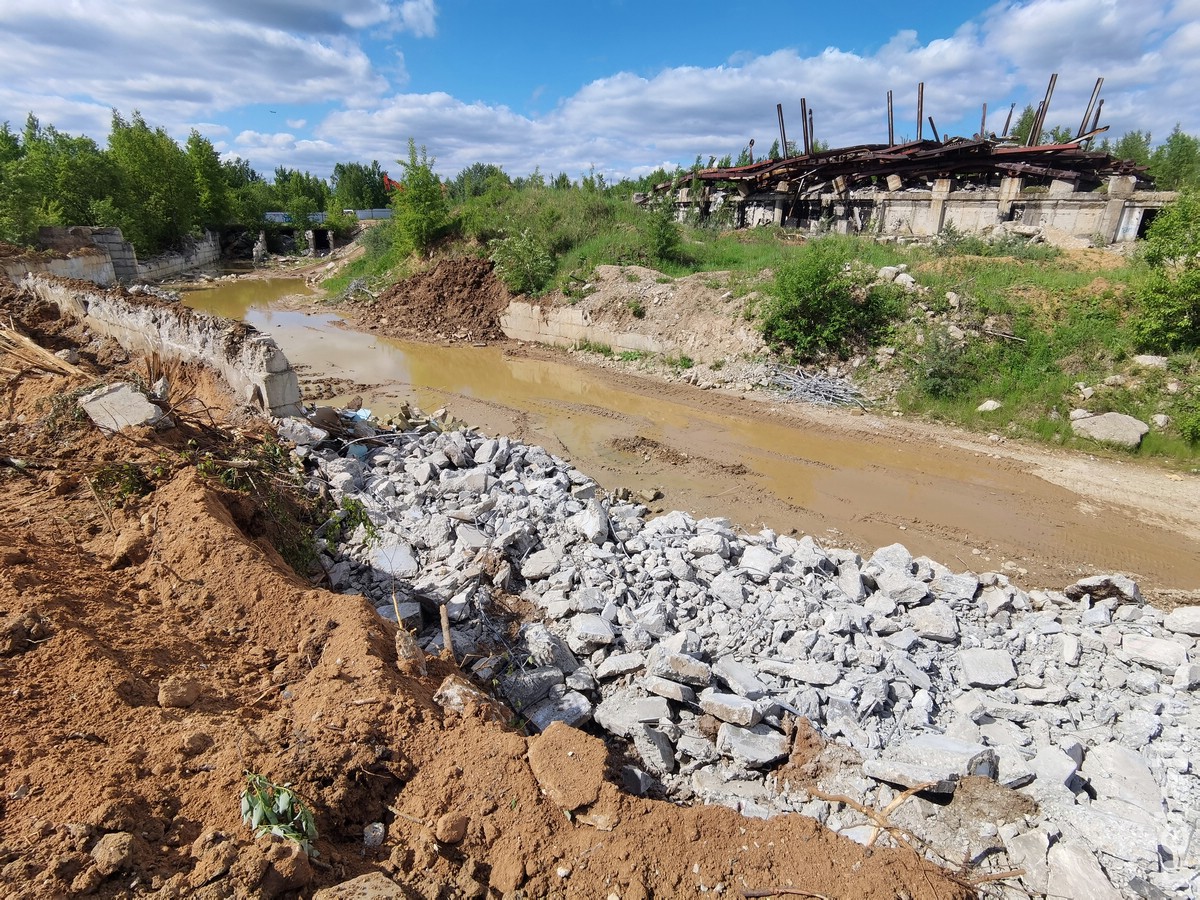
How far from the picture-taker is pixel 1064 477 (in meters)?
9.64

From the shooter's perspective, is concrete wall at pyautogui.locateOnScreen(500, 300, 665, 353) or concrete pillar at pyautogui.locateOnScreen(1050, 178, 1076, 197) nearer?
concrete wall at pyautogui.locateOnScreen(500, 300, 665, 353)

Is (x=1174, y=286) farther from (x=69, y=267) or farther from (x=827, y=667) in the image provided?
(x=69, y=267)

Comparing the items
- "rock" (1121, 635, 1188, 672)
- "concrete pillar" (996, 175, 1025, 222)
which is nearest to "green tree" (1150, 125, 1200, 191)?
"concrete pillar" (996, 175, 1025, 222)

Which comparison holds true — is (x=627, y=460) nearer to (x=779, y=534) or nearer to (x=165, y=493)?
(x=779, y=534)

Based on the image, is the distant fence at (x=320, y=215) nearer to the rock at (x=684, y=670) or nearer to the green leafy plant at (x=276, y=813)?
the rock at (x=684, y=670)

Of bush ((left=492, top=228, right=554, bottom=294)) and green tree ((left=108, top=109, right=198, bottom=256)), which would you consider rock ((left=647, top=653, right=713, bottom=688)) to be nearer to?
bush ((left=492, top=228, right=554, bottom=294))

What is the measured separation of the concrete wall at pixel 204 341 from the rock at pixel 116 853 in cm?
690

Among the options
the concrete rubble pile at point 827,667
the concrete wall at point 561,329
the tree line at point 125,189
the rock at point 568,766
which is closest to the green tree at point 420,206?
the concrete wall at point 561,329

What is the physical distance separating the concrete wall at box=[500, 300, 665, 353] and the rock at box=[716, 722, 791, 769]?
12.2 m

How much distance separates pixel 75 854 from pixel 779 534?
294 inches

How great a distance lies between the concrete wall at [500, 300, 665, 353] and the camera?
644 inches

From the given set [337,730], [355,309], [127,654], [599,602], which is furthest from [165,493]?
[355,309]

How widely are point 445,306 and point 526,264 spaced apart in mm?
3302

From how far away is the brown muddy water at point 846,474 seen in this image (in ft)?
26.2
